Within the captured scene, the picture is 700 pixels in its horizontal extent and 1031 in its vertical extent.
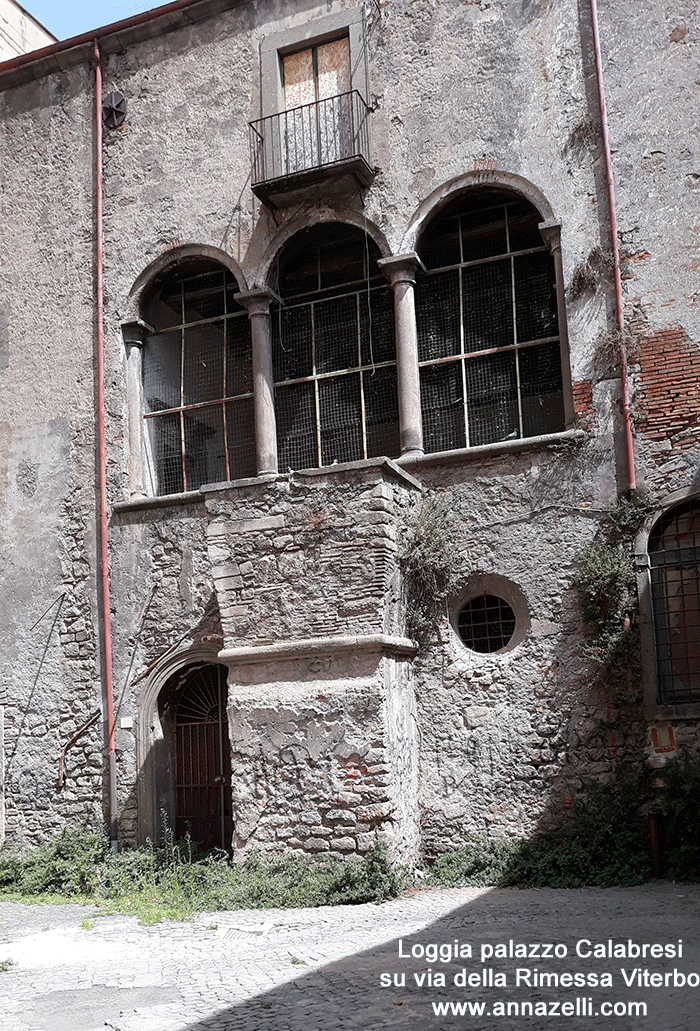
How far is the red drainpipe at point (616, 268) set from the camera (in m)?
9.25

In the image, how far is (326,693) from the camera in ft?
28.7

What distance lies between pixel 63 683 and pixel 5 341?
166 inches

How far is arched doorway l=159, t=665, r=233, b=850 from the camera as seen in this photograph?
420 inches

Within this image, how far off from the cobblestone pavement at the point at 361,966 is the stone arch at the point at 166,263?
6662 mm

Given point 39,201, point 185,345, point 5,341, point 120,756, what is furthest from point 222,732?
point 39,201

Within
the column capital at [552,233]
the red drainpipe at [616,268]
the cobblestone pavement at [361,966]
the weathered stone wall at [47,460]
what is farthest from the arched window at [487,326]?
the cobblestone pavement at [361,966]

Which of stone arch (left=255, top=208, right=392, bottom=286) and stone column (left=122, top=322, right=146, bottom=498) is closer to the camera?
stone arch (left=255, top=208, right=392, bottom=286)

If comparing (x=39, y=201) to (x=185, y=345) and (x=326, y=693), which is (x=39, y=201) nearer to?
(x=185, y=345)

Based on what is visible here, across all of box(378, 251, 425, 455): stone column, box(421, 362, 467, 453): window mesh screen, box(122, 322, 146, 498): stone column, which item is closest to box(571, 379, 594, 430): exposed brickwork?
box(421, 362, 467, 453): window mesh screen

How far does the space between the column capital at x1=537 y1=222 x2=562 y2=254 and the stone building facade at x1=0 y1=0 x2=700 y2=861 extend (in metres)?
0.03

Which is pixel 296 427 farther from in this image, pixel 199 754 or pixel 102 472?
pixel 199 754

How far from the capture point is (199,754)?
1086 cm

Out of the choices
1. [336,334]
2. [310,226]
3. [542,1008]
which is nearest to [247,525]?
[336,334]

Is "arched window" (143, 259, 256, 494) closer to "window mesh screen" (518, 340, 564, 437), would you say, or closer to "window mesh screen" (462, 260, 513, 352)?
"window mesh screen" (462, 260, 513, 352)
